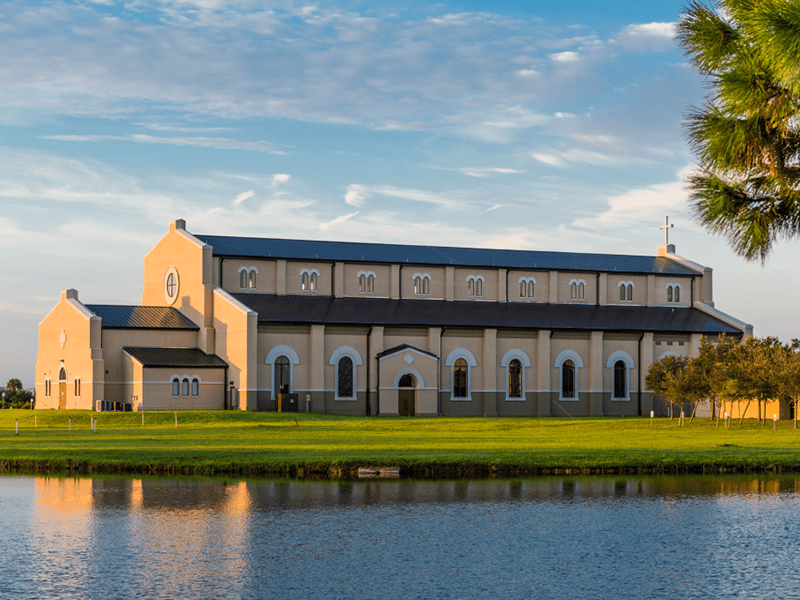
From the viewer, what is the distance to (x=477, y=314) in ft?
237

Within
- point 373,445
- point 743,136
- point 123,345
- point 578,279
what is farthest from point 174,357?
point 743,136

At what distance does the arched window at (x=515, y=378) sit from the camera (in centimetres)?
7069

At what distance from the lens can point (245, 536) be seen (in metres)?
17.1

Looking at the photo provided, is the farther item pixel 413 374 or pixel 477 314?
pixel 477 314

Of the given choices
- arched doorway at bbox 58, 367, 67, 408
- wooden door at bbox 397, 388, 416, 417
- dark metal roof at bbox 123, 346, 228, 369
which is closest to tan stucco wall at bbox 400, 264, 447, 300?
wooden door at bbox 397, 388, 416, 417

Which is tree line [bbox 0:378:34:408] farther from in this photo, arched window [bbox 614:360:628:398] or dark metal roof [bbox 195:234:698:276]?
arched window [bbox 614:360:628:398]

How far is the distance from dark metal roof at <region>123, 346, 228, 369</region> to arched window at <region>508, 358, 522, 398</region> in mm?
20679

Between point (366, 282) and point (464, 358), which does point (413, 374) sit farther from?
point (366, 282)

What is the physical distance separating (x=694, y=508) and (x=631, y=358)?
52.9 meters

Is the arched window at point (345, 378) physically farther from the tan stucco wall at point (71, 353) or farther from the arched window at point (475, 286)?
the tan stucco wall at point (71, 353)

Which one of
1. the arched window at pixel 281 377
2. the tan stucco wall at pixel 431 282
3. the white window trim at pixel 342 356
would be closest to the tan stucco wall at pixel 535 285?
the tan stucco wall at pixel 431 282

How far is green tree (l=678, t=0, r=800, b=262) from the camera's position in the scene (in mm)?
12602

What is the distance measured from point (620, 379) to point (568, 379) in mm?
4202

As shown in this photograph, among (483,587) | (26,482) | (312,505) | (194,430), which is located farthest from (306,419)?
(483,587)
